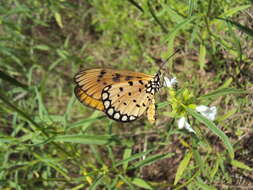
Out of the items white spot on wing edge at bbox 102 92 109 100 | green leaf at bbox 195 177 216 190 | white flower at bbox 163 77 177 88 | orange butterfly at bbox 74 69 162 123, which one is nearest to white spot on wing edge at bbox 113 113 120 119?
orange butterfly at bbox 74 69 162 123

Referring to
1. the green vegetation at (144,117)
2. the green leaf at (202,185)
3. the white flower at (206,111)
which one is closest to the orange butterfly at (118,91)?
the green vegetation at (144,117)

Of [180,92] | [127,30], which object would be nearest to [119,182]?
[180,92]

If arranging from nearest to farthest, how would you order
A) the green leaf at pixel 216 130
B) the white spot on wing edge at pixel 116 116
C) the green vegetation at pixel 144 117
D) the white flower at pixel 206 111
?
1. the green leaf at pixel 216 130
2. the white flower at pixel 206 111
3. the white spot on wing edge at pixel 116 116
4. the green vegetation at pixel 144 117

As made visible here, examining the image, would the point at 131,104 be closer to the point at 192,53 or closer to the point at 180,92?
the point at 180,92

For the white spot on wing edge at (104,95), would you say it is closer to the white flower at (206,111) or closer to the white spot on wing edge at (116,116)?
the white spot on wing edge at (116,116)

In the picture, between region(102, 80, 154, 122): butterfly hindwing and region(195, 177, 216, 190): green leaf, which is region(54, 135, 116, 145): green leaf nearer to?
region(102, 80, 154, 122): butterfly hindwing
